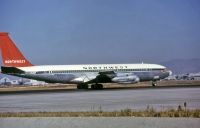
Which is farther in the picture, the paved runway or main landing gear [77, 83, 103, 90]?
main landing gear [77, 83, 103, 90]

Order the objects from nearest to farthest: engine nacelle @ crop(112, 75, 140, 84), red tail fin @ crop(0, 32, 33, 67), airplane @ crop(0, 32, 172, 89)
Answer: airplane @ crop(0, 32, 172, 89) < engine nacelle @ crop(112, 75, 140, 84) < red tail fin @ crop(0, 32, 33, 67)

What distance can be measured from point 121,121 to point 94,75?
42.6m

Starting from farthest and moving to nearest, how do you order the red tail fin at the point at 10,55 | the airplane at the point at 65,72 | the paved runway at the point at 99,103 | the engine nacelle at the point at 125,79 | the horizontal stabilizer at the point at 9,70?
the red tail fin at the point at 10,55, the engine nacelle at the point at 125,79, the airplane at the point at 65,72, the horizontal stabilizer at the point at 9,70, the paved runway at the point at 99,103

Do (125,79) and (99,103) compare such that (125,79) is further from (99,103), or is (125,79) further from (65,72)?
(99,103)

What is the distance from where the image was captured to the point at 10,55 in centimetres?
5353

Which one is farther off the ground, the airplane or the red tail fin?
the red tail fin

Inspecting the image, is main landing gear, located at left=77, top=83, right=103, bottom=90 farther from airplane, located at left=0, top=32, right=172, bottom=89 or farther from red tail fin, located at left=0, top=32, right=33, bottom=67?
red tail fin, located at left=0, top=32, right=33, bottom=67

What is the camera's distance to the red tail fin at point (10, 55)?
175 ft

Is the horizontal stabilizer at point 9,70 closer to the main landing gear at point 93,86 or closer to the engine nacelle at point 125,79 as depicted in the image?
the main landing gear at point 93,86

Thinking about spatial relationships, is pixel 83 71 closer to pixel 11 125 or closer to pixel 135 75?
pixel 135 75

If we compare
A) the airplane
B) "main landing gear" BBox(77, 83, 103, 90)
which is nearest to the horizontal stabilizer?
the airplane

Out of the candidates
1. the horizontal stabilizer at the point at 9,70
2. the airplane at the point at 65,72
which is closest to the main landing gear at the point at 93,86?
the airplane at the point at 65,72

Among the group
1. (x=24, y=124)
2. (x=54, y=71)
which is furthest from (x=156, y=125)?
(x=54, y=71)

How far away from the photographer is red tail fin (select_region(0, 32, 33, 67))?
5331 centimetres
